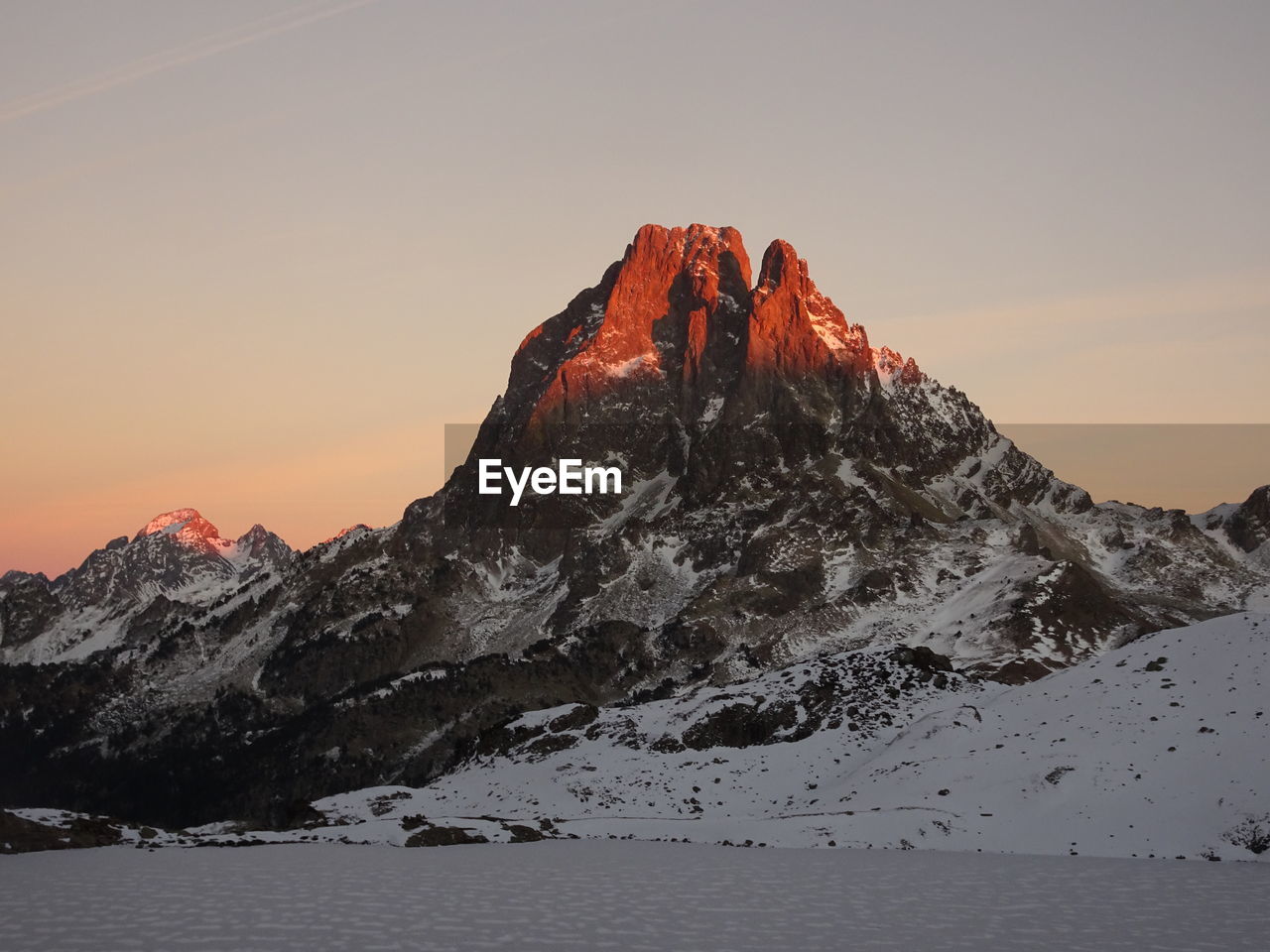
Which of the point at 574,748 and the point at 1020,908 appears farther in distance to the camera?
the point at 574,748

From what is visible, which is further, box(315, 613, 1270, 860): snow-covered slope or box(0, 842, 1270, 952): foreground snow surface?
box(315, 613, 1270, 860): snow-covered slope

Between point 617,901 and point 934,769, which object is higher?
point 934,769

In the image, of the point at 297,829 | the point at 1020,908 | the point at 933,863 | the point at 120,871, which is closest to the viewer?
the point at 1020,908

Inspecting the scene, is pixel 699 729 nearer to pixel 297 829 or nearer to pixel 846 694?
pixel 846 694

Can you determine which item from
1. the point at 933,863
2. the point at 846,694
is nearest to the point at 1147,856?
the point at 933,863

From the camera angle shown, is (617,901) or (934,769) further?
(934,769)
